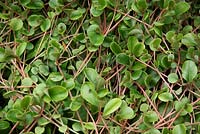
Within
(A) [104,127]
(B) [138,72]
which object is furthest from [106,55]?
(A) [104,127]

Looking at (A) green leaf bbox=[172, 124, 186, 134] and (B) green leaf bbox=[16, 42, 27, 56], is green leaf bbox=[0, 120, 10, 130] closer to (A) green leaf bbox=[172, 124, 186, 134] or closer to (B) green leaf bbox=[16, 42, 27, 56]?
(B) green leaf bbox=[16, 42, 27, 56]

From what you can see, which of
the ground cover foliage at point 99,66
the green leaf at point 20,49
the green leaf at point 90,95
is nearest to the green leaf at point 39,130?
the ground cover foliage at point 99,66

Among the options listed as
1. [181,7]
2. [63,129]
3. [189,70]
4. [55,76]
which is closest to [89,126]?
[63,129]

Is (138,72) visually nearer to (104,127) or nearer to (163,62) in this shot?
(163,62)

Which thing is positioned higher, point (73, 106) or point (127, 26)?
point (127, 26)

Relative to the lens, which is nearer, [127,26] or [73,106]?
[73,106]

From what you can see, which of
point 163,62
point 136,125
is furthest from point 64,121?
point 163,62
